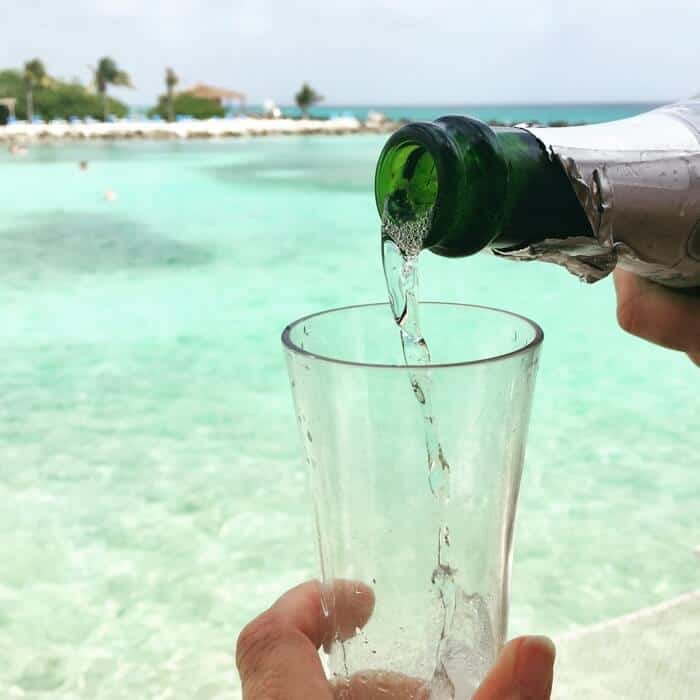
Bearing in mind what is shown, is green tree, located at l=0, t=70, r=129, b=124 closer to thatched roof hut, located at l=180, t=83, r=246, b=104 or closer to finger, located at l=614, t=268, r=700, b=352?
thatched roof hut, located at l=180, t=83, r=246, b=104

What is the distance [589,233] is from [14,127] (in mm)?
25599

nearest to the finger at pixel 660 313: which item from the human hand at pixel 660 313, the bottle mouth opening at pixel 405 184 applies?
the human hand at pixel 660 313

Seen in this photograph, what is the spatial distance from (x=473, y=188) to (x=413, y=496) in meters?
0.21

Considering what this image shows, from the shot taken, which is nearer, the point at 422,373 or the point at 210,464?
the point at 422,373

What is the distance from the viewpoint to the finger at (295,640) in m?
0.53

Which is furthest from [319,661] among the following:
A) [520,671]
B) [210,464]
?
[210,464]

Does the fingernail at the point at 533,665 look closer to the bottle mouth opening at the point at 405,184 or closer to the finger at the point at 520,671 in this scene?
the finger at the point at 520,671

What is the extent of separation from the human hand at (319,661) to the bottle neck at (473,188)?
0.81 ft

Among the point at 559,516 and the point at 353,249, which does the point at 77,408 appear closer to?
the point at 559,516

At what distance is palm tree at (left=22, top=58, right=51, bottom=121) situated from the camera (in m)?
28.7

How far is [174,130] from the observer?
24047 mm

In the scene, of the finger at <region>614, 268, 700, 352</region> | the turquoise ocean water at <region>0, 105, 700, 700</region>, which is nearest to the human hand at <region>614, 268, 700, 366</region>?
the finger at <region>614, 268, 700, 352</region>

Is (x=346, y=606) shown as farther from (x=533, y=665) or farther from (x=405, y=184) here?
(x=405, y=184)

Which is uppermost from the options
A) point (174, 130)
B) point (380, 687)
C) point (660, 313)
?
point (660, 313)
